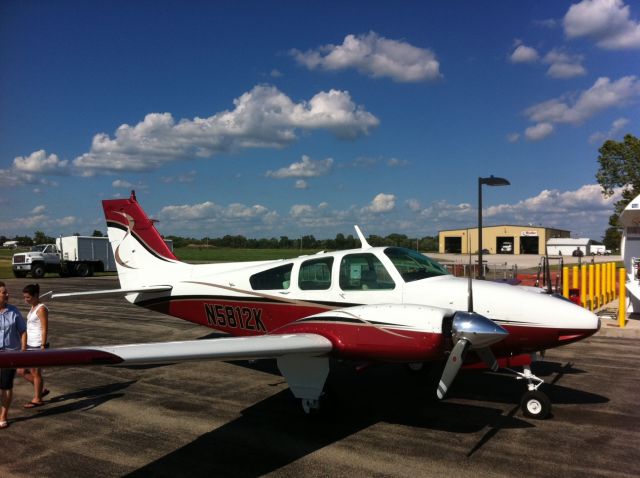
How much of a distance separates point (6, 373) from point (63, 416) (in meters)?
1.03

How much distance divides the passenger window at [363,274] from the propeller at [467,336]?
1.73 metres

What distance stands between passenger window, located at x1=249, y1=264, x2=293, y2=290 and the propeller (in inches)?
127

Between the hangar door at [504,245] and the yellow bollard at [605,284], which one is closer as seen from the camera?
the yellow bollard at [605,284]

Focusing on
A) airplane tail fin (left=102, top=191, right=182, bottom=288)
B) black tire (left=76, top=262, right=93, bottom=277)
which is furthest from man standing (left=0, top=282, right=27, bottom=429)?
black tire (left=76, top=262, right=93, bottom=277)

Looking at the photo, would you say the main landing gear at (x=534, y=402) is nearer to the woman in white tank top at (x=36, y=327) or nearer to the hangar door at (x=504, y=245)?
the woman in white tank top at (x=36, y=327)

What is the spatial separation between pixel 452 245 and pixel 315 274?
81174 millimetres

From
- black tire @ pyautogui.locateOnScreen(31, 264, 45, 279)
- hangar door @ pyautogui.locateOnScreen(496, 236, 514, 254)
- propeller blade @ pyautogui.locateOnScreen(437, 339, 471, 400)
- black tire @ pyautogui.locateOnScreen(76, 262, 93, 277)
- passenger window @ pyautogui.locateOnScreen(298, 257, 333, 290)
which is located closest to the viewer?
propeller blade @ pyautogui.locateOnScreen(437, 339, 471, 400)

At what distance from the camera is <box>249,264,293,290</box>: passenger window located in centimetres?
808

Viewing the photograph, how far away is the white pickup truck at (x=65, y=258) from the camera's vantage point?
36250mm

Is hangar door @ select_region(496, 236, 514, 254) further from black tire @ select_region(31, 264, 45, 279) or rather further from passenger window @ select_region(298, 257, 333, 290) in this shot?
passenger window @ select_region(298, 257, 333, 290)

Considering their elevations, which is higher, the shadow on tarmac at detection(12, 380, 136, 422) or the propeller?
the propeller

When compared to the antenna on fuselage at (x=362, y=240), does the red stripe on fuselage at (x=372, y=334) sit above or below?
below

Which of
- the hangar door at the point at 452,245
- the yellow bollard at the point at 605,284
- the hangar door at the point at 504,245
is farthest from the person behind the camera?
the hangar door at the point at 452,245

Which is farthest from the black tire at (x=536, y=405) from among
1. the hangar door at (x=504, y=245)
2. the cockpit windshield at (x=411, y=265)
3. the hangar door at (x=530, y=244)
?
the hangar door at (x=530, y=244)
